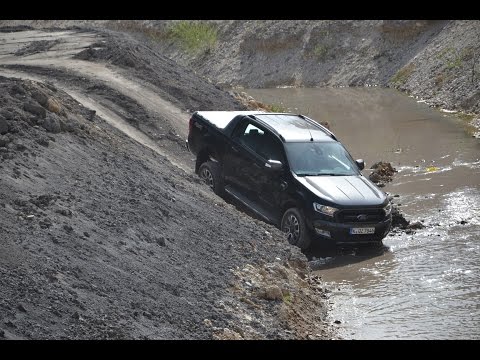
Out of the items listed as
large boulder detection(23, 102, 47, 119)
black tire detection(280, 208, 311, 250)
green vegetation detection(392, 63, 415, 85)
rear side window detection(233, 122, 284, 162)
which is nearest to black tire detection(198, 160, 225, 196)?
rear side window detection(233, 122, 284, 162)

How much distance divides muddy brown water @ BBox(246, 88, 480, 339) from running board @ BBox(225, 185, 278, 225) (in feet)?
3.37

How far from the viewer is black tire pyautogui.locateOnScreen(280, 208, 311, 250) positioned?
15.1 m

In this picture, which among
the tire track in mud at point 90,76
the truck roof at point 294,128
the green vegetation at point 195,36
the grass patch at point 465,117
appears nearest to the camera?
the truck roof at point 294,128

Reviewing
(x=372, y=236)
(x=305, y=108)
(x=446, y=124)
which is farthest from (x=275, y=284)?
(x=305, y=108)

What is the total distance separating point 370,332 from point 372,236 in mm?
3403

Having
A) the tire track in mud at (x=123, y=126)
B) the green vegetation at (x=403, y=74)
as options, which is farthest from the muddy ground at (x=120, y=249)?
the green vegetation at (x=403, y=74)

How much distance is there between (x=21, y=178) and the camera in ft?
37.8

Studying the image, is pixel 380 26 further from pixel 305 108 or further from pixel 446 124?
pixel 446 124

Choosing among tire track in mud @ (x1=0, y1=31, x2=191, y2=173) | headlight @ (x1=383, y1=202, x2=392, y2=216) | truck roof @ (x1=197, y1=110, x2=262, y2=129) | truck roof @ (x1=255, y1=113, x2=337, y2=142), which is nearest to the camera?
headlight @ (x1=383, y1=202, x2=392, y2=216)

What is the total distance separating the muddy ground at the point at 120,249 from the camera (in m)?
9.31

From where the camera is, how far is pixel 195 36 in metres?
50.9

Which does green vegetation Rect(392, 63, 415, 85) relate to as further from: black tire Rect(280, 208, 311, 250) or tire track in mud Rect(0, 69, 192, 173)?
black tire Rect(280, 208, 311, 250)

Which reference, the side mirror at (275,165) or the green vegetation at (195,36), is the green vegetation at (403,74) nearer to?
the green vegetation at (195,36)

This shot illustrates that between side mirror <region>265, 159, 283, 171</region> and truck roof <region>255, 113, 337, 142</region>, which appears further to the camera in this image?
truck roof <region>255, 113, 337, 142</region>
